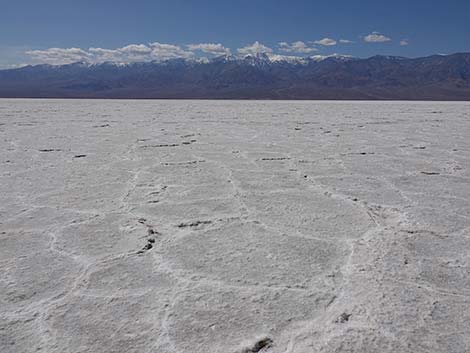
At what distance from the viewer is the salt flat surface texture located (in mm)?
954

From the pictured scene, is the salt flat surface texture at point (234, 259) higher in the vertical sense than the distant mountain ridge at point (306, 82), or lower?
lower

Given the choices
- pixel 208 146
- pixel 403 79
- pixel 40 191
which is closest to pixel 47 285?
pixel 40 191

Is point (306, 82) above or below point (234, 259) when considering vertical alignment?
above

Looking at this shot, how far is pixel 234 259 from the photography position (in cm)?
136

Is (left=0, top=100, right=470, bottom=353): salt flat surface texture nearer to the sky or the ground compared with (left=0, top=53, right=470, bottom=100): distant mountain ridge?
nearer to the ground

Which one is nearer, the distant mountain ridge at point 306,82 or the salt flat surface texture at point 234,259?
the salt flat surface texture at point 234,259

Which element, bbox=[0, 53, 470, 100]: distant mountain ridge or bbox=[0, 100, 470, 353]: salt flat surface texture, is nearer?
bbox=[0, 100, 470, 353]: salt flat surface texture

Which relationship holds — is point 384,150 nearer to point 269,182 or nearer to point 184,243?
point 269,182

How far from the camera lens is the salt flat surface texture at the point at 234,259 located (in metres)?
0.95

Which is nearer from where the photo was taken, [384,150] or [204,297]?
[204,297]

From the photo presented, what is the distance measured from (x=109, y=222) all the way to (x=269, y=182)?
3.58 ft

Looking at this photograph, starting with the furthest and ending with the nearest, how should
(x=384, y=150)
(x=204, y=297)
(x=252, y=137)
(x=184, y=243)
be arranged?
(x=252, y=137)
(x=384, y=150)
(x=184, y=243)
(x=204, y=297)

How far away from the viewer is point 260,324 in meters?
0.99

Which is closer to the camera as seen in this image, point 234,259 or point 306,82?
point 234,259
